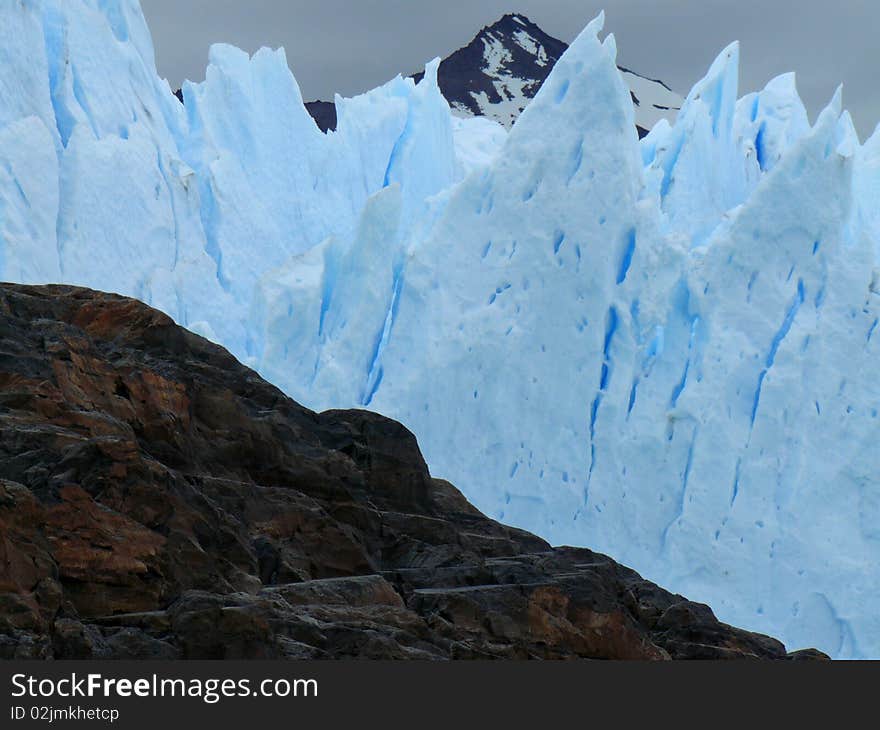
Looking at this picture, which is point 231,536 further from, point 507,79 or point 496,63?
point 496,63

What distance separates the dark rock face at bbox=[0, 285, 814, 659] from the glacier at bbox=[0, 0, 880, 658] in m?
6.34

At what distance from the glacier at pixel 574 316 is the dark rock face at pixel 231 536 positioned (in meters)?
6.34

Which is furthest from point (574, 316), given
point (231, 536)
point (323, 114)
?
point (323, 114)

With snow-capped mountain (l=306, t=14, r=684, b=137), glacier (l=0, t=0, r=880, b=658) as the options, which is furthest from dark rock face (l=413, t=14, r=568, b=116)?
glacier (l=0, t=0, r=880, b=658)

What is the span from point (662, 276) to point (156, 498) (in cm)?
1244

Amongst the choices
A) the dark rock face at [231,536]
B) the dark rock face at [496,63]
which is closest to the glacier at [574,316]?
the dark rock face at [231,536]

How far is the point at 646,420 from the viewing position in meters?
18.7

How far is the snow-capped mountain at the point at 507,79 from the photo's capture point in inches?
1666

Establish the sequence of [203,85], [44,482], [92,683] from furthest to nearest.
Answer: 1. [203,85]
2. [44,482]
3. [92,683]

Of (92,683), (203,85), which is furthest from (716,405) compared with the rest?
(92,683)

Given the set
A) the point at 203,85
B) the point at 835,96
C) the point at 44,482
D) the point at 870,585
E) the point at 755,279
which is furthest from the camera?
the point at 203,85

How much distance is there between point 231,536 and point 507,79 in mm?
36813

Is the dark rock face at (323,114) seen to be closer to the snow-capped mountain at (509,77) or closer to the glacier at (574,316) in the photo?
the snow-capped mountain at (509,77)

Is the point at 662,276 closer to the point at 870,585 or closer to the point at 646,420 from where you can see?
the point at 646,420
